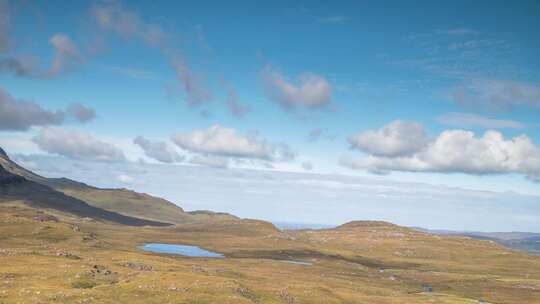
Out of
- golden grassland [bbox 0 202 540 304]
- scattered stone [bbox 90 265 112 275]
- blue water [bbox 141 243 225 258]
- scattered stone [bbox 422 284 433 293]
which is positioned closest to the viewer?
golden grassland [bbox 0 202 540 304]

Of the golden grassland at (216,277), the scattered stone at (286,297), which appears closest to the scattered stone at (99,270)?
the golden grassland at (216,277)

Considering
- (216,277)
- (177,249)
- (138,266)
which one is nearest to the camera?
(216,277)

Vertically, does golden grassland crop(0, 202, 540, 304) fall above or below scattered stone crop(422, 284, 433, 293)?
above

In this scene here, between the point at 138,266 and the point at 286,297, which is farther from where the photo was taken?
the point at 138,266

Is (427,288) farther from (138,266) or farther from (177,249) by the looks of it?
(177,249)

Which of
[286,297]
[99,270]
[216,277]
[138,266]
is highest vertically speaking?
[99,270]

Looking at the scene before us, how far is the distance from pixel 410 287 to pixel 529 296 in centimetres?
3011

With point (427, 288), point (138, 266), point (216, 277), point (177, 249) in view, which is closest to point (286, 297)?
point (216, 277)

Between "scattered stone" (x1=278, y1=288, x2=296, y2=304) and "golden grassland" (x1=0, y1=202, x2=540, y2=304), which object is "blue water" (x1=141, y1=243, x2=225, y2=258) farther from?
"scattered stone" (x1=278, y1=288, x2=296, y2=304)

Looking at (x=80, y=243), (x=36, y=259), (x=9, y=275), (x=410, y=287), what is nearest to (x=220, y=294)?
(x=9, y=275)

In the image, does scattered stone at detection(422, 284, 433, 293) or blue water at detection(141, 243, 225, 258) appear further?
blue water at detection(141, 243, 225, 258)

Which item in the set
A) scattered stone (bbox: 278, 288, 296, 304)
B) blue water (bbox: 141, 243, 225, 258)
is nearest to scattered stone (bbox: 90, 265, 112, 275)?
scattered stone (bbox: 278, 288, 296, 304)

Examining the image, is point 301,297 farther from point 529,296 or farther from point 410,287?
point 529,296

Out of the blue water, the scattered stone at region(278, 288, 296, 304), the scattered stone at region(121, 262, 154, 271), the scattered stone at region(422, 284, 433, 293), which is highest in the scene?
the scattered stone at region(121, 262, 154, 271)
